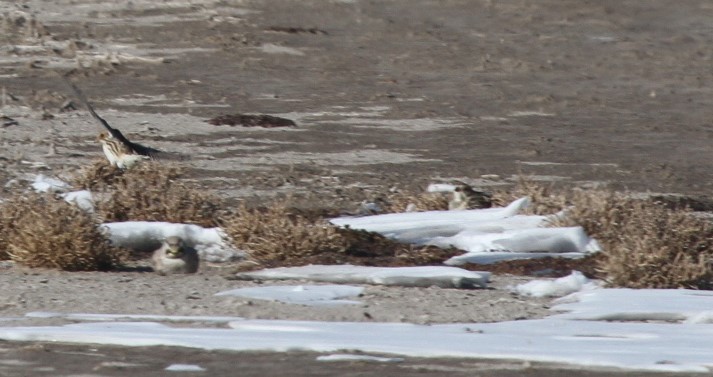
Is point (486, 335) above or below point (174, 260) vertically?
above

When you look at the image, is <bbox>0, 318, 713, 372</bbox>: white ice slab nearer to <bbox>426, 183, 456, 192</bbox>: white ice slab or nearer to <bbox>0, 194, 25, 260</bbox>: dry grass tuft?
<bbox>0, 194, 25, 260</bbox>: dry grass tuft

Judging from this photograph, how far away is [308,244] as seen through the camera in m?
11.1

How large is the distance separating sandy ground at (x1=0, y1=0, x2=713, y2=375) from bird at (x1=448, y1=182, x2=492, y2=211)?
166 centimetres

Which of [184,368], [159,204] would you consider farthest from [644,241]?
[159,204]

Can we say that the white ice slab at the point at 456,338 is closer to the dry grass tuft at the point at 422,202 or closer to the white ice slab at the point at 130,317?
the white ice slab at the point at 130,317

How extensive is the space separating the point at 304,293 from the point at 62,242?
1.69 meters

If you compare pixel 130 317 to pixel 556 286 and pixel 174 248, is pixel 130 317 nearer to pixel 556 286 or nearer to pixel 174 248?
pixel 174 248

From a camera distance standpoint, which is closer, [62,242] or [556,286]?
[556,286]

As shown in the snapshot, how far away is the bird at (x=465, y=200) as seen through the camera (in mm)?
12719

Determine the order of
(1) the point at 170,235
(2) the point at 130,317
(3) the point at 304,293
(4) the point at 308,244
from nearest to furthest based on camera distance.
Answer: (2) the point at 130,317
(3) the point at 304,293
(4) the point at 308,244
(1) the point at 170,235

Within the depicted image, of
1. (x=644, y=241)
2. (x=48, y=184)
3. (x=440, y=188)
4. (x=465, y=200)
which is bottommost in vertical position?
(x=48, y=184)

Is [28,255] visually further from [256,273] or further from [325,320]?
[325,320]

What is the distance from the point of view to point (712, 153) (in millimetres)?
17406

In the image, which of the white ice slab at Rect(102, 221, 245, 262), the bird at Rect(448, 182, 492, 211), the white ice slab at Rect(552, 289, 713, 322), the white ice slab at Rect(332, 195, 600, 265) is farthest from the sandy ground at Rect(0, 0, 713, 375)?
the bird at Rect(448, 182, 492, 211)
